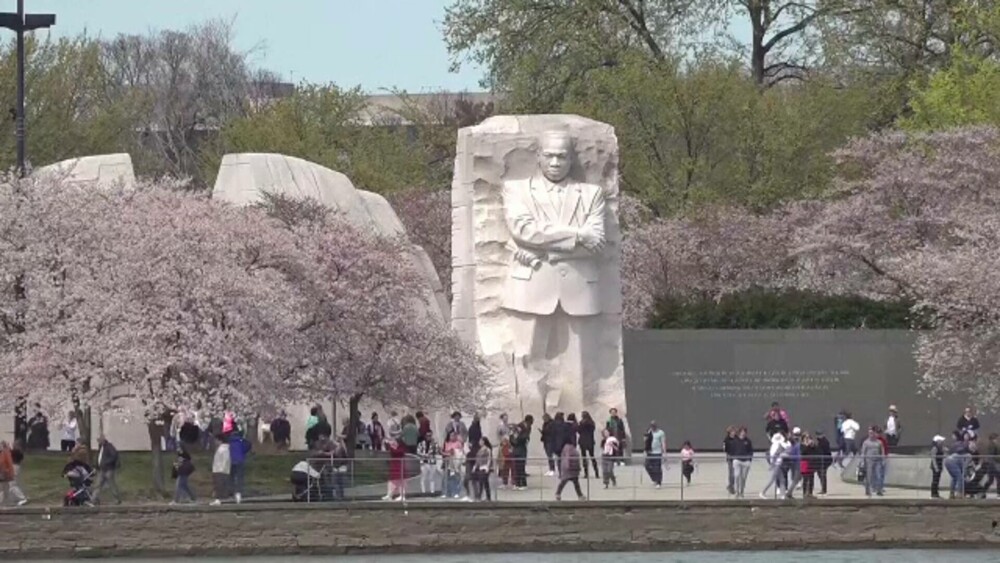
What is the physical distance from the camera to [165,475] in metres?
43.9

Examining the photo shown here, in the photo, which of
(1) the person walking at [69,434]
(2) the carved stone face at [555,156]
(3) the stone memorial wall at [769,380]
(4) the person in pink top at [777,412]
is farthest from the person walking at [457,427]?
(3) the stone memorial wall at [769,380]

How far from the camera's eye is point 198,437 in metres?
49.4

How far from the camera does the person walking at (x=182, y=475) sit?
134ft

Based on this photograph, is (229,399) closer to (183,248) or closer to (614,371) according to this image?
(183,248)

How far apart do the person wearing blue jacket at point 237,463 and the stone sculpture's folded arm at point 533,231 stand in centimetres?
1152

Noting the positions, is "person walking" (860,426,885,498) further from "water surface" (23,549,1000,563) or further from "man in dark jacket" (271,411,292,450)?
"man in dark jacket" (271,411,292,450)

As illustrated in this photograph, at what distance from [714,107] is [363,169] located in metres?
13.0

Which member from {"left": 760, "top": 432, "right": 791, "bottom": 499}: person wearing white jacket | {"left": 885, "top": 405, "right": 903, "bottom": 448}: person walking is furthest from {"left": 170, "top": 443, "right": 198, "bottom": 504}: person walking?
{"left": 885, "top": 405, "right": 903, "bottom": 448}: person walking

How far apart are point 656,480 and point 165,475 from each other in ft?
28.5

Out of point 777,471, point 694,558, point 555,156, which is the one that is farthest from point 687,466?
point 555,156

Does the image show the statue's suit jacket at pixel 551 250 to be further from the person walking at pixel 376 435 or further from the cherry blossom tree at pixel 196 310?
the person walking at pixel 376 435

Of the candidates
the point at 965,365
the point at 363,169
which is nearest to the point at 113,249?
the point at 965,365

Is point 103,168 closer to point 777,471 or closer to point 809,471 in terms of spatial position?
point 777,471

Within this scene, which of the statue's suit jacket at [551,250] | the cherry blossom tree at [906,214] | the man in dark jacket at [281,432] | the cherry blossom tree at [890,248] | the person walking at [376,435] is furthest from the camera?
the cherry blossom tree at [906,214]
